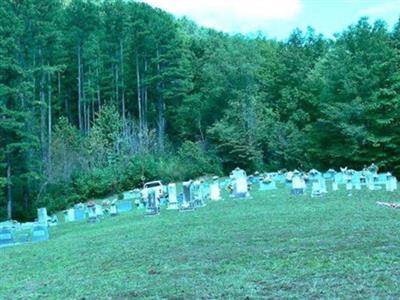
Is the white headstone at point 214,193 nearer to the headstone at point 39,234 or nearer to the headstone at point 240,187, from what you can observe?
the headstone at point 240,187

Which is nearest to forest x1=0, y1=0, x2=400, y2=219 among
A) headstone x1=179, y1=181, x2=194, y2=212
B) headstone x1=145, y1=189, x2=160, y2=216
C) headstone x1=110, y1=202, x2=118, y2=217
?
headstone x1=110, y1=202, x2=118, y2=217

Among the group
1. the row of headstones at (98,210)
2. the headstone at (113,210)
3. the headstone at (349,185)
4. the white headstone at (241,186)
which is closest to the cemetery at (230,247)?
the white headstone at (241,186)

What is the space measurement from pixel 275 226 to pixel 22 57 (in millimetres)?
23163

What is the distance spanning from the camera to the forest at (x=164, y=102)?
2859 centimetres

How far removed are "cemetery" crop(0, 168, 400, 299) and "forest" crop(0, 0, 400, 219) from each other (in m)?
11.2

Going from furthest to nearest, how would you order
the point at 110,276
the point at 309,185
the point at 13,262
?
the point at 309,185 → the point at 13,262 → the point at 110,276

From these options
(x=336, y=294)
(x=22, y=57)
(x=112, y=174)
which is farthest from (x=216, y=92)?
(x=336, y=294)

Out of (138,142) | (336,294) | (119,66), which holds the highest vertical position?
(119,66)

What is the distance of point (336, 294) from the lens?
5.79 metres

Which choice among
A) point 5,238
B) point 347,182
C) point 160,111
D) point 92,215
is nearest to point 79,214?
point 92,215

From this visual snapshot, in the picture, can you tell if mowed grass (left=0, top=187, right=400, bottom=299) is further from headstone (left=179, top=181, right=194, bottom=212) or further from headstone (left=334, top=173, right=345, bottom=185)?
headstone (left=334, top=173, right=345, bottom=185)

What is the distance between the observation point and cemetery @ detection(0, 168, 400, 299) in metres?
6.91

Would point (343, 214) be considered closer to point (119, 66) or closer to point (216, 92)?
point (216, 92)

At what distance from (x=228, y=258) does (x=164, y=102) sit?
3441cm
